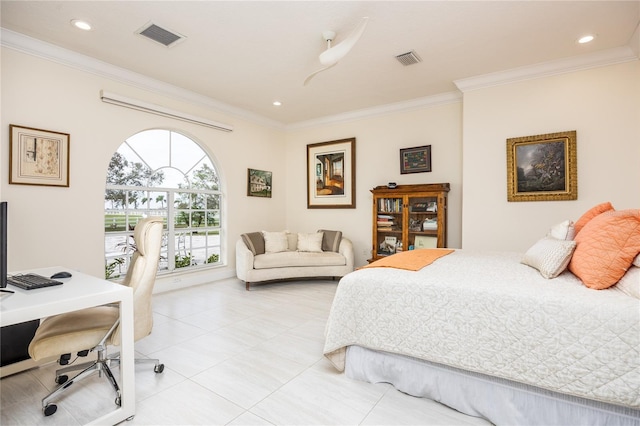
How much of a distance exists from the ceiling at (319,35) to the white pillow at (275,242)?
2.25 m

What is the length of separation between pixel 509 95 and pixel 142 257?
4.27 metres

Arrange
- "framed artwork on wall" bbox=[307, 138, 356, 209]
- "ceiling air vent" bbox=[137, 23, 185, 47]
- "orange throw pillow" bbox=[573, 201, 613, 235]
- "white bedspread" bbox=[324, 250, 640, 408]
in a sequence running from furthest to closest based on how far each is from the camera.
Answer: "framed artwork on wall" bbox=[307, 138, 356, 209] → "ceiling air vent" bbox=[137, 23, 185, 47] → "orange throw pillow" bbox=[573, 201, 613, 235] → "white bedspread" bbox=[324, 250, 640, 408]

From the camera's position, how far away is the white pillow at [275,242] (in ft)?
16.2

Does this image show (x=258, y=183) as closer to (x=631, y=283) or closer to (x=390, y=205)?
(x=390, y=205)

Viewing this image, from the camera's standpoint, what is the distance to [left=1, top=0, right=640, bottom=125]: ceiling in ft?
8.41

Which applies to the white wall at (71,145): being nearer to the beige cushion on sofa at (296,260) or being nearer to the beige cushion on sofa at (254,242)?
the beige cushion on sofa at (254,242)

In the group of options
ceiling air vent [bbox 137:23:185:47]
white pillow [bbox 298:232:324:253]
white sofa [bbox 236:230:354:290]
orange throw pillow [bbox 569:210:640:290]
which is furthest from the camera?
white pillow [bbox 298:232:324:253]

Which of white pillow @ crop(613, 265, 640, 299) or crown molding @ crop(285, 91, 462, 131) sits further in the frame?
crown molding @ crop(285, 91, 462, 131)

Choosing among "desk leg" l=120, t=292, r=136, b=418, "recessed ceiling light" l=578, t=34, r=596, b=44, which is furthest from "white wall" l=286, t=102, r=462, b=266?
"desk leg" l=120, t=292, r=136, b=418

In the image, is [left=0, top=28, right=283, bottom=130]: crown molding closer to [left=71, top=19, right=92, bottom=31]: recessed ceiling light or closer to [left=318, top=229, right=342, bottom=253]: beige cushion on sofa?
[left=71, top=19, right=92, bottom=31]: recessed ceiling light

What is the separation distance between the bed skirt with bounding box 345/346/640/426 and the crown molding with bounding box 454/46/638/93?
3.54 metres

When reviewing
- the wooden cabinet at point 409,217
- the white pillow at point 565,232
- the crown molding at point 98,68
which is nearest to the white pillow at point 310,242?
the wooden cabinet at point 409,217

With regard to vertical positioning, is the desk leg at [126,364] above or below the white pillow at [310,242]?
below

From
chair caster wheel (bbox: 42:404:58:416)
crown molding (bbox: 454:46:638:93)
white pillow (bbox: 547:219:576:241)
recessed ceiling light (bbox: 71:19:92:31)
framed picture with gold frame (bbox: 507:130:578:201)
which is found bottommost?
chair caster wheel (bbox: 42:404:58:416)
